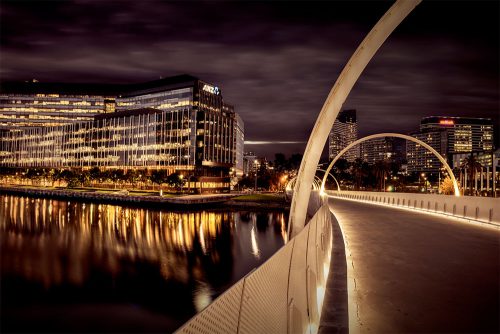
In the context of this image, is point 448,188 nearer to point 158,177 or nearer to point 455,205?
point 455,205

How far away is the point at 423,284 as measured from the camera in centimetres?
970

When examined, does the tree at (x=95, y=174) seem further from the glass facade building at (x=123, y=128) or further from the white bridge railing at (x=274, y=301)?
the white bridge railing at (x=274, y=301)

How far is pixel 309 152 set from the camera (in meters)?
11.1

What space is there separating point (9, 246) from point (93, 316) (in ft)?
95.7

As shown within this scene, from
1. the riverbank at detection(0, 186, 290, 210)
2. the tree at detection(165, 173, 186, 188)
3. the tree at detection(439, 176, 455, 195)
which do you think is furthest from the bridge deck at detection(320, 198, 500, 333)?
the tree at detection(165, 173, 186, 188)

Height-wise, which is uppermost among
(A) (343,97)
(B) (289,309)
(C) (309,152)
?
(A) (343,97)

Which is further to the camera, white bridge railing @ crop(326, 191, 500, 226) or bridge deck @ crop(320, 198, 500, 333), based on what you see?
white bridge railing @ crop(326, 191, 500, 226)

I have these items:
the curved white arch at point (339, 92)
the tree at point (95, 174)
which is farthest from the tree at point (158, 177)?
the curved white arch at point (339, 92)

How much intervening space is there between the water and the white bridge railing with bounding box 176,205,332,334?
1841 cm

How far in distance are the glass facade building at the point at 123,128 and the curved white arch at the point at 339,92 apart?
352 ft

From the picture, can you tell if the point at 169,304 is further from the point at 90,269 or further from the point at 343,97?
the point at 343,97

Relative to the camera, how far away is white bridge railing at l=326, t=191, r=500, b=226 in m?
24.1

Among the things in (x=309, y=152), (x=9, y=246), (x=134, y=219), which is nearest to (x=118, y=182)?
(x=134, y=219)

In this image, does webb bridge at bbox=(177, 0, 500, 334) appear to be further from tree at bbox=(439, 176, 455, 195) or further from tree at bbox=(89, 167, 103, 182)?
tree at bbox=(89, 167, 103, 182)
